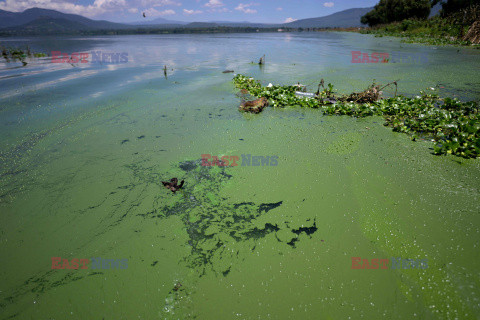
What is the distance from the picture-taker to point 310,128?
4789mm

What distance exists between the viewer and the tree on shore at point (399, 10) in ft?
114

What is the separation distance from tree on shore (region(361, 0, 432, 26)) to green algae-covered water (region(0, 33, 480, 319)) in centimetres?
4527

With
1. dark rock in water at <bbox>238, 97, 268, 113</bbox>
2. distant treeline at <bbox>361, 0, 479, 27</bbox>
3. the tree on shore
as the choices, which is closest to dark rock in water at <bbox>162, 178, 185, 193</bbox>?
dark rock in water at <bbox>238, 97, 268, 113</bbox>

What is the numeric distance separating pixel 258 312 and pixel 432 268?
157cm

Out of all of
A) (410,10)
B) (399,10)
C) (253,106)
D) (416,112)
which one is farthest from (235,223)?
(399,10)

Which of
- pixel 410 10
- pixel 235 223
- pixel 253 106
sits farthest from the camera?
pixel 410 10

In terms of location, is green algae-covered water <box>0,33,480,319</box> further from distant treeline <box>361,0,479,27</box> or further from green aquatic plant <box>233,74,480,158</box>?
distant treeline <box>361,0,479,27</box>

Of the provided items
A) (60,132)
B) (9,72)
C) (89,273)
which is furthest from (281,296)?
(9,72)

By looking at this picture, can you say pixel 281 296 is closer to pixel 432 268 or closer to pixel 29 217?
pixel 432 268

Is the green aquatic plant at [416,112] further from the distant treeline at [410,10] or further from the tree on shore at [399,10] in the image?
the tree on shore at [399,10]

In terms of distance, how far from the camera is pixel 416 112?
5043 mm

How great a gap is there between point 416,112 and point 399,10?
1843 inches

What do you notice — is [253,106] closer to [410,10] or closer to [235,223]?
[235,223]

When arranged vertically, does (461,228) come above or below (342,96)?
below
